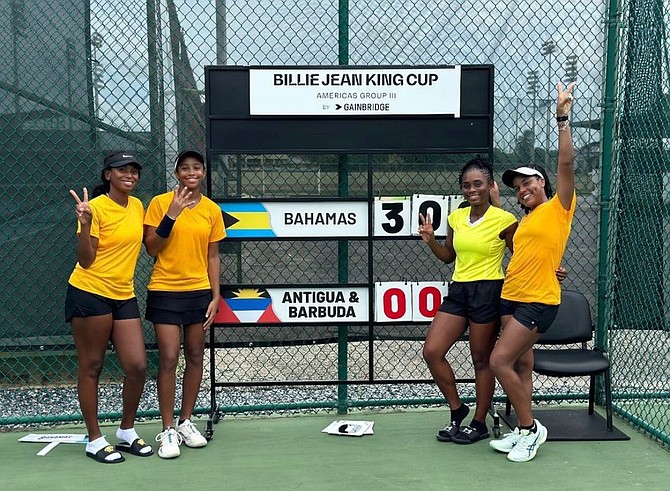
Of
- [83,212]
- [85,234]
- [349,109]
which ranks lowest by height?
[85,234]

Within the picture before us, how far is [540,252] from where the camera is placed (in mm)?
3785

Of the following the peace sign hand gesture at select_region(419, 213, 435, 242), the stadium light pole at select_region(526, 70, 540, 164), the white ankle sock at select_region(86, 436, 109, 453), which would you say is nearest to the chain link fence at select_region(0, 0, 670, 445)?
the stadium light pole at select_region(526, 70, 540, 164)

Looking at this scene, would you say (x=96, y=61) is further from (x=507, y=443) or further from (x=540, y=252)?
(x=507, y=443)

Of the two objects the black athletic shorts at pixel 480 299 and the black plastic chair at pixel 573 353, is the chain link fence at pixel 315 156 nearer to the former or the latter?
the black plastic chair at pixel 573 353

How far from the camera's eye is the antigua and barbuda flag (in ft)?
14.7

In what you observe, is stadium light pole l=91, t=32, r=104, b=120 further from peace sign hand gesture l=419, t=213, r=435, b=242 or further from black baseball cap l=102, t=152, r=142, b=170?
peace sign hand gesture l=419, t=213, r=435, b=242

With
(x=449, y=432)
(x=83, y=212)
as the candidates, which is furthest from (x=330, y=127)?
(x=449, y=432)

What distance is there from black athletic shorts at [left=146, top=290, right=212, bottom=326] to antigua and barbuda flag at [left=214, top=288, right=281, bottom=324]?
1.44 ft

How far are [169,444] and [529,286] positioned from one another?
2.17 m

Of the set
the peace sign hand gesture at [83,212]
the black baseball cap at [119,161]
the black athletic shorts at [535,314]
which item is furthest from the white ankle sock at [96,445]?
the black athletic shorts at [535,314]

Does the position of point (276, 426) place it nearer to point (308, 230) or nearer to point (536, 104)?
point (308, 230)

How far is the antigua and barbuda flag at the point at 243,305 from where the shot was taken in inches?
177

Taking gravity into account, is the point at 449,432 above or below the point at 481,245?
below

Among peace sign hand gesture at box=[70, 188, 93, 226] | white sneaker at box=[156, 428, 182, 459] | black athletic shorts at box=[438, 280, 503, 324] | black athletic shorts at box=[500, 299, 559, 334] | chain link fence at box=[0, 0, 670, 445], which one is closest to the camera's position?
peace sign hand gesture at box=[70, 188, 93, 226]
